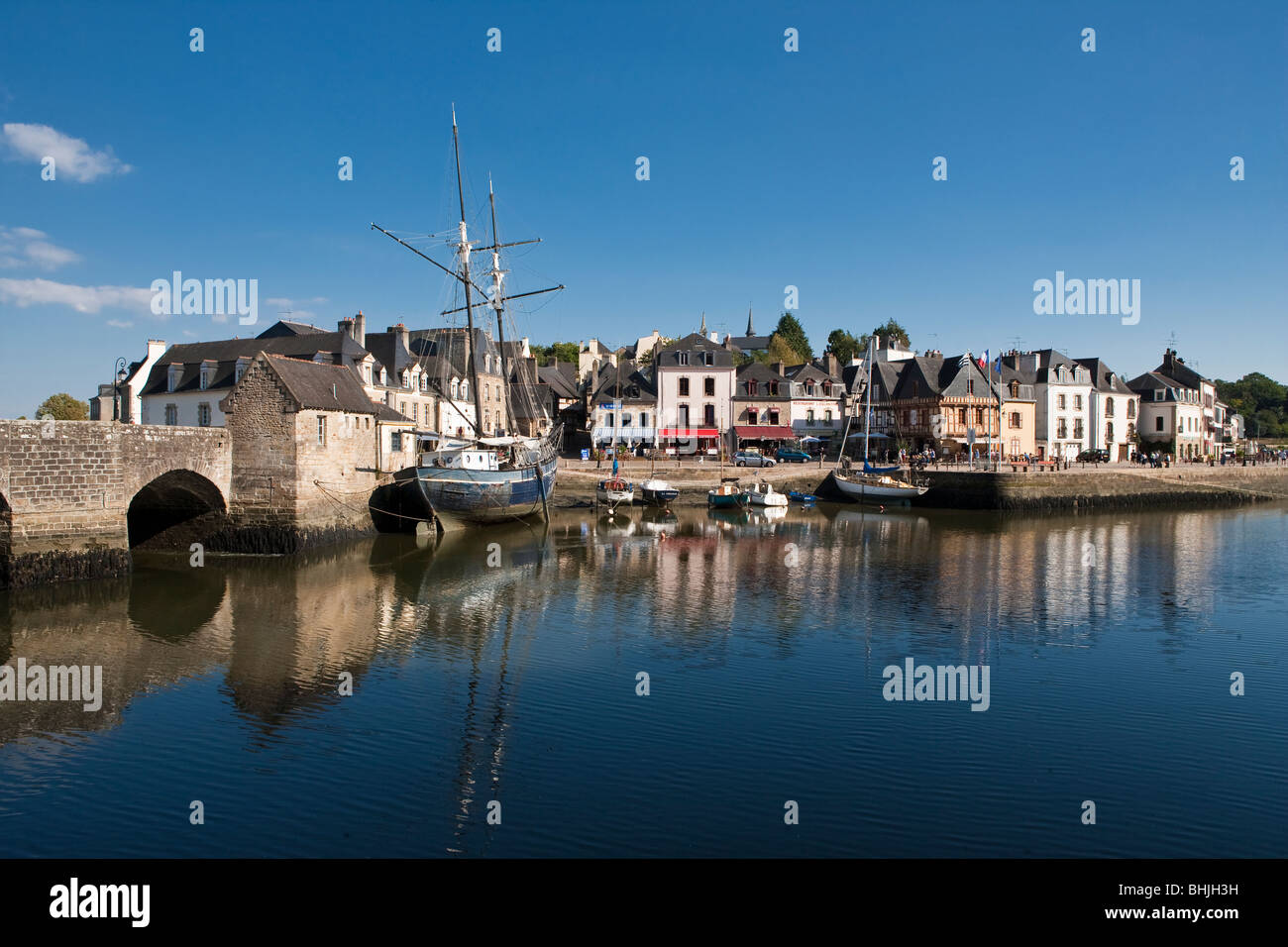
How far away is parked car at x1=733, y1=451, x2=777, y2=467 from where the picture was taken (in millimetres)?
57312

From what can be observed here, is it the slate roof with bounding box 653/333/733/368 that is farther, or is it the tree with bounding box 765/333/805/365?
the tree with bounding box 765/333/805/365

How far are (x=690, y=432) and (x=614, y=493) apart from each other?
2007 cm

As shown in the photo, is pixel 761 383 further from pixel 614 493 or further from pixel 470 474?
pixel 470 474

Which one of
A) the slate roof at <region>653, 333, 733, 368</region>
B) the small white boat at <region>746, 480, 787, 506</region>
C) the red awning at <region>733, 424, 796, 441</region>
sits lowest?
the small white boat at <region>746, 480, 787, 506</region>

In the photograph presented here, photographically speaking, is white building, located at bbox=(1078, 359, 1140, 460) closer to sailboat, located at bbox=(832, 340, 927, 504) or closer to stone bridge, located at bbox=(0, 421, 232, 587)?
sailboat, located at bbox=(832, 340, 927, 504)

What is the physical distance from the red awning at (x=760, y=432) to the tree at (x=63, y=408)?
4867 cm

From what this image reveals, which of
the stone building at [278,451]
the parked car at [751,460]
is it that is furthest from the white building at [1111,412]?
the stone building at [278,451]

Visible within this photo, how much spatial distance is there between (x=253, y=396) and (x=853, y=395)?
48311 mm

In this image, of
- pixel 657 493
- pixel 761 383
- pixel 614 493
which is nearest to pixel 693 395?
pixel 761 383

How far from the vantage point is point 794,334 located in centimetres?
10031

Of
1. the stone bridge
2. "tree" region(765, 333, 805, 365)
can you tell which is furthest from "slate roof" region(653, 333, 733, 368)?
the stone bridge

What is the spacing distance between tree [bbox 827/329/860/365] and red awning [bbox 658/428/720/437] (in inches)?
1269

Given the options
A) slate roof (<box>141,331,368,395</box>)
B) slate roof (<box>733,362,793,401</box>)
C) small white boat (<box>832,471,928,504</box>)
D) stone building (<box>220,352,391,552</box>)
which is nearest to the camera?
stone building (<box>220,352,391,552</box>)
